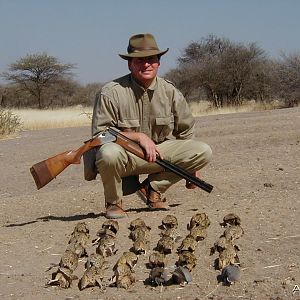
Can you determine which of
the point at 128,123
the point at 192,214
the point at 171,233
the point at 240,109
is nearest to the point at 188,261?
the point at 171,233

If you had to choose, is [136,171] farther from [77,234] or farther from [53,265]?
[53,265]

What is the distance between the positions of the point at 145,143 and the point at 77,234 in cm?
127

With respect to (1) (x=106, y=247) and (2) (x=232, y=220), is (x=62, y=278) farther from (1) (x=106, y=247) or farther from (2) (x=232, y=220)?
(2) (x=232, y=220)

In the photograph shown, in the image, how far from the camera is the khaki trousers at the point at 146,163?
6535 mm

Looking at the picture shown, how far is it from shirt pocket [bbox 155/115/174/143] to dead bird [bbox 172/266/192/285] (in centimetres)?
255

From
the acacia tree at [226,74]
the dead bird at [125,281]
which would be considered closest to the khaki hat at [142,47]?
the dead bird at [125,281]

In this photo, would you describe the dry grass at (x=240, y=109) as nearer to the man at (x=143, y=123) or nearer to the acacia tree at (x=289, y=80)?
the acacia tree at (x=289, y=80)

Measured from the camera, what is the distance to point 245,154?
425 inches

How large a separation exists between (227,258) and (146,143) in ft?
6.62

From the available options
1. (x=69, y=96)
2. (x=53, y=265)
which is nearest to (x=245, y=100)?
(x=69, y=96)

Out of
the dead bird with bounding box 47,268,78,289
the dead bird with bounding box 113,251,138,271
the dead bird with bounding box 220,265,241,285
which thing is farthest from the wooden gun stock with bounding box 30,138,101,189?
the dead bird with bounding box 220,265,241,285

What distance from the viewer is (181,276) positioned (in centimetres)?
459

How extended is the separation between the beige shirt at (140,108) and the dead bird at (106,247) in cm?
149

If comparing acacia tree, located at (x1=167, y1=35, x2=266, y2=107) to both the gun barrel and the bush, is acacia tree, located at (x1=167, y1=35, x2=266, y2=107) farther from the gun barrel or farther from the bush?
the gun barrel
